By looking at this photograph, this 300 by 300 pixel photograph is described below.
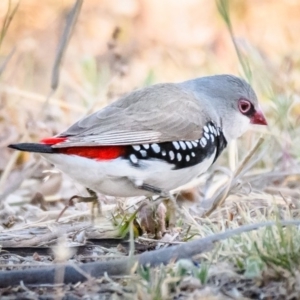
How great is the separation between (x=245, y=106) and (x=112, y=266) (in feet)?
6.91

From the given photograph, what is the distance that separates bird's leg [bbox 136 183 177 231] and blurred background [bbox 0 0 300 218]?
1.32m

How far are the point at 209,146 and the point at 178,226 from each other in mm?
484

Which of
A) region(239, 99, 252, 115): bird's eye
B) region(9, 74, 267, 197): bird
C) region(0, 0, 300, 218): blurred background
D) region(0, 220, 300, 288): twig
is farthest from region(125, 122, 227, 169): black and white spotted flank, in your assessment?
region(0, 0, 300, 218): blurred background

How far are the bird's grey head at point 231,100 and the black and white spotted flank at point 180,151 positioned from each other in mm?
403

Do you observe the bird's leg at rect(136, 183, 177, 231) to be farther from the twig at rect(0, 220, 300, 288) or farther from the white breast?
the twig at rect(0, 220, 300, 288)

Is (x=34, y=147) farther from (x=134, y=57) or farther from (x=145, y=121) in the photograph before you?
(x=134, y=57)

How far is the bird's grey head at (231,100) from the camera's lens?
496cm

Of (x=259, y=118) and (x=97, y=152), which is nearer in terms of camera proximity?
(x=97, y=152)

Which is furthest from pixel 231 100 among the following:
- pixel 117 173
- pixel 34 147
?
pixel 34 147

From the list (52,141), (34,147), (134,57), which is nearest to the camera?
(34,147)

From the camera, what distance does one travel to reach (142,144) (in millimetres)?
4180

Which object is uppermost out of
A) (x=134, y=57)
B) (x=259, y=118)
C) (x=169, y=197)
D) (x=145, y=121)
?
(x=134, y=57)

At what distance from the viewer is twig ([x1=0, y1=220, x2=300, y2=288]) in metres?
3.31

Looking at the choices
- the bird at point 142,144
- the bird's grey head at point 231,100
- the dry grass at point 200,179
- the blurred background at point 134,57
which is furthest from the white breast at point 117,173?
the blurred background at point 134,57
